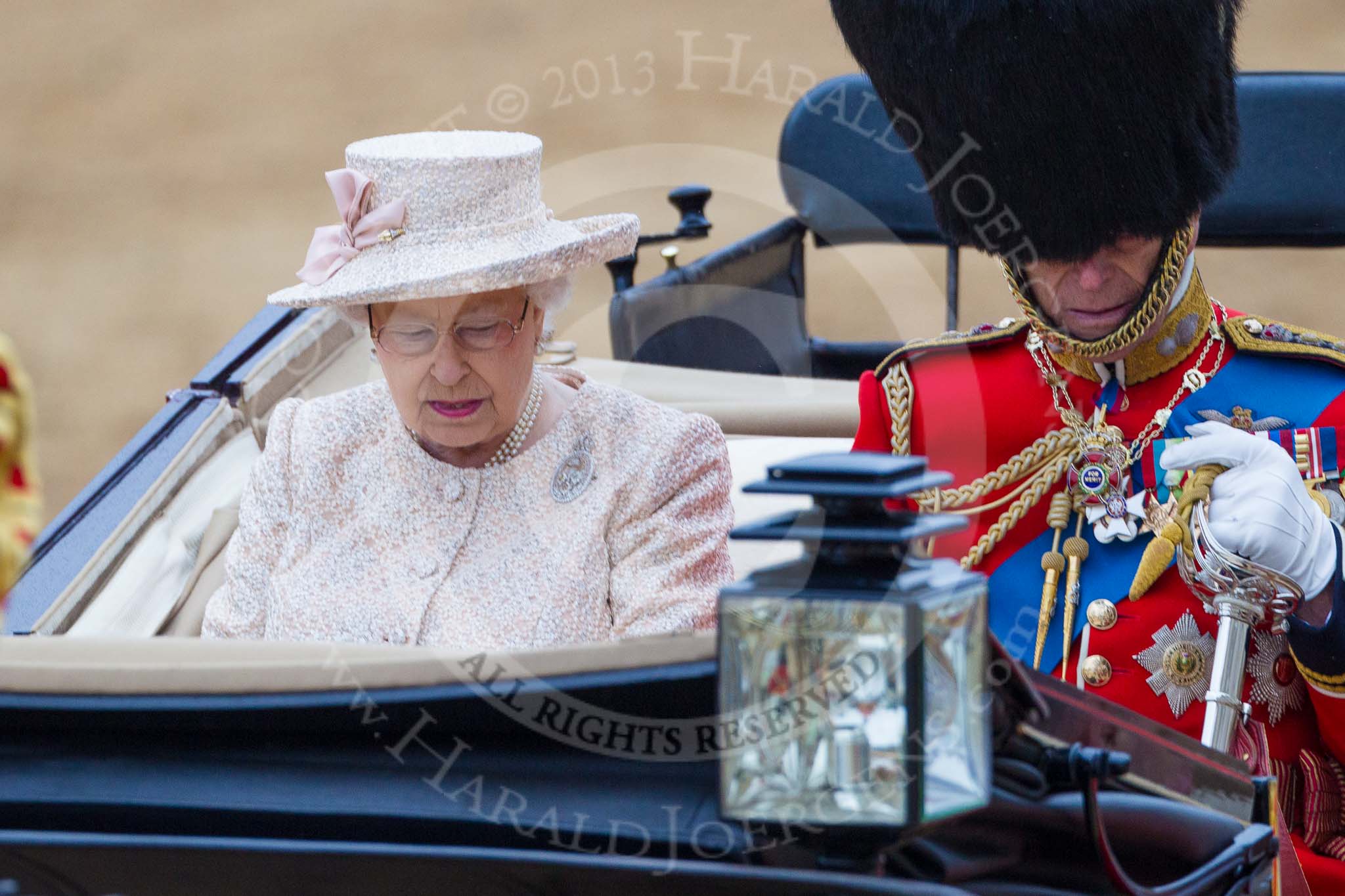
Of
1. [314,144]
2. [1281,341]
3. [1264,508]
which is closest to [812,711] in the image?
[1264,508]

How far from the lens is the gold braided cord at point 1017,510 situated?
1.90 metres

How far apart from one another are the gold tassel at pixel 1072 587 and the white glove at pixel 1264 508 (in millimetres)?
224

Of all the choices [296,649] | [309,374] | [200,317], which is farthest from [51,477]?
[296,649]

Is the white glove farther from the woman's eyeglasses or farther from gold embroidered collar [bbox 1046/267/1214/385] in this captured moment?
the woman's eyeglasses

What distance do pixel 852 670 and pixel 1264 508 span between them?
2.45 ft

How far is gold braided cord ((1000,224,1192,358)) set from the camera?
178cm

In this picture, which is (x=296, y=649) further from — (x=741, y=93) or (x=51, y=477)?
(x=741, y=93)

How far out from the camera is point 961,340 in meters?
2.01

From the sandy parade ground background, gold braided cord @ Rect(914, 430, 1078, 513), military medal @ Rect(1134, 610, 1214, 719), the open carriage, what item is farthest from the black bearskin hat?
the sandy parade ground background

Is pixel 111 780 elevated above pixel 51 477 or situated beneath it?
elevated above

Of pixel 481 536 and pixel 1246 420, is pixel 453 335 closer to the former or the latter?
pixel 481 536

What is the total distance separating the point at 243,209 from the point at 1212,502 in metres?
7.48

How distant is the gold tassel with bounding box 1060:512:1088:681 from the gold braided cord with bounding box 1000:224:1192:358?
0.69ft

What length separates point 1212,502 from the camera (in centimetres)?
161
